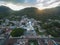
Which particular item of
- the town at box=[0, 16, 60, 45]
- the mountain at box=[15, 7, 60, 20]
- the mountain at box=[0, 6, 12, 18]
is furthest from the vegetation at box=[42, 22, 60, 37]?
the mountain at box=[0, 6, 12, 18]

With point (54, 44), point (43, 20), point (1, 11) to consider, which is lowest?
point (54, 44)

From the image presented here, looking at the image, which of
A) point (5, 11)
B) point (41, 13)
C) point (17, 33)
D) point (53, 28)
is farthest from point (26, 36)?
point (5, 11)

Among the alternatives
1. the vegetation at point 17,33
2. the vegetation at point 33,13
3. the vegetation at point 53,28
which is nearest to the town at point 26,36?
the vegetation at point 17,33

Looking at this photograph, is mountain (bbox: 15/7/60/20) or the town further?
mountain (bbox: 15/7/60/20)

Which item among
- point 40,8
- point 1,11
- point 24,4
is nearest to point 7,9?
point 1,11

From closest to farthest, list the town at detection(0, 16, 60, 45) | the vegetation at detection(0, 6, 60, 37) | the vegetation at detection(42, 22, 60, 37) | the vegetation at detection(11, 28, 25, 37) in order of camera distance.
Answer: the town at detection(0, 16, 60, 45) < the vegetation at detection(11, 28, 25, 37) < the vegetation at detection(42, 22, 60, 37) < the vegetation at detection(0, 6, 60, 37)

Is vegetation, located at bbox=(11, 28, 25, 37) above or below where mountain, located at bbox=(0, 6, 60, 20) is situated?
below

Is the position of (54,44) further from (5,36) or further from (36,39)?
(5,36)

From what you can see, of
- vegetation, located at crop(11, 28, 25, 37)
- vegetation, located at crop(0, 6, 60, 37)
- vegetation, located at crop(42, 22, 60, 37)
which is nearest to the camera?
vegetation, located at crop(11, 28, 25, 37)

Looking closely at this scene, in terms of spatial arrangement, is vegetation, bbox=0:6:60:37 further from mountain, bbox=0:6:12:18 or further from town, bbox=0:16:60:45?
town, bbox=0:16:60:45

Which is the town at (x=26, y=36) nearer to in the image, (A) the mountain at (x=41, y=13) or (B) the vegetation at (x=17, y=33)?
(B) the vegetation at (x=17, y=33)

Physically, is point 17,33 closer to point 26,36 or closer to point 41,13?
point 26,36
